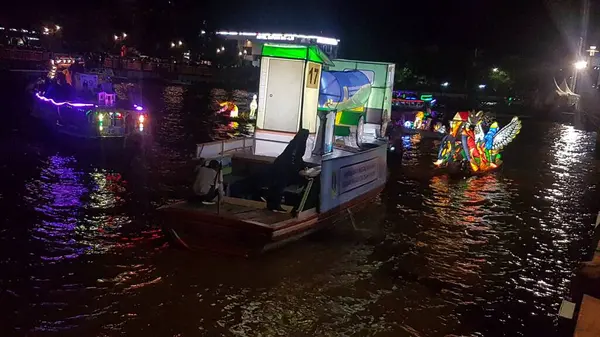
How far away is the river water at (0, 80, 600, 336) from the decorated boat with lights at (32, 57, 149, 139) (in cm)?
206

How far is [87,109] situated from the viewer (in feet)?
63.1

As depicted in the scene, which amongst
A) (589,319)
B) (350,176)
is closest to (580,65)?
(350,176)

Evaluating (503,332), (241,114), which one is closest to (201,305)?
(503,332)

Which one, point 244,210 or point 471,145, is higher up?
point 471,145

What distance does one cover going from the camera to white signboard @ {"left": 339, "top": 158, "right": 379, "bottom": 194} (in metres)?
11.4

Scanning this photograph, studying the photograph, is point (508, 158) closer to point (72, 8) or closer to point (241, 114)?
point (241, 114)

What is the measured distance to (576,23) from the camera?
6084 cm

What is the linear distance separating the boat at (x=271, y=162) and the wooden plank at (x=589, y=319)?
5.66 m

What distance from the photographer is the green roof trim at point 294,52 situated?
12688mm

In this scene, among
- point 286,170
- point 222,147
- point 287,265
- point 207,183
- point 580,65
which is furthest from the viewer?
point 580,65

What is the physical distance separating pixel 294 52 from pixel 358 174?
3252mm

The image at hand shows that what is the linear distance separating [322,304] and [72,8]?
7083 cm

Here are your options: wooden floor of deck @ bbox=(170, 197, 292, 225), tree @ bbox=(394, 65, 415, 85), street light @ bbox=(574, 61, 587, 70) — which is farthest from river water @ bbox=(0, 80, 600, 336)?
street light @ bbox=(574, 61, 587, 70)

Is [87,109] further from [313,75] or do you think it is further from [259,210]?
[259,210]
